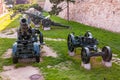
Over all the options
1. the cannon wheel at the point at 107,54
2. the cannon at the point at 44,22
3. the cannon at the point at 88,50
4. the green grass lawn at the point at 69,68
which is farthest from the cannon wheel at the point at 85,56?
the cannon at the point at 44,22

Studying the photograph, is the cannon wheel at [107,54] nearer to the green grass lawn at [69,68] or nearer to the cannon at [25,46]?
the green grass lawn at [69,68]

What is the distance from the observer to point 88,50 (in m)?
11.4

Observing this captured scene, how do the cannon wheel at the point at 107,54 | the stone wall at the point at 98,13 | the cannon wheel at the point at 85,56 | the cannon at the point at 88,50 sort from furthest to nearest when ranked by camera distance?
the stone wall at the point at 98,13, the cannon wheel at the point at 107,54, the cannon at the point at 88,50, the cannon wheel at the point at 85,56

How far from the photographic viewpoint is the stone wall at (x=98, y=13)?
66.0 feet

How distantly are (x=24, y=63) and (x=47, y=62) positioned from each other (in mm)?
1026

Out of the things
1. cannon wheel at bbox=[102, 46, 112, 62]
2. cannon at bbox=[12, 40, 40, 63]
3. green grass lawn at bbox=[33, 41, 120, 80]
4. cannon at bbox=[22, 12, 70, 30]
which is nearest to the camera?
green grass lawn at bbox=[33, 41, 120, 80]

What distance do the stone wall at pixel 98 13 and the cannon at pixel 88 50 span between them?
6659 mm

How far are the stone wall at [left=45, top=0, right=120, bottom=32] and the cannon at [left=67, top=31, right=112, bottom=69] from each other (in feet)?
21.8

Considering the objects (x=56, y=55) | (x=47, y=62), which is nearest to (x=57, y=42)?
(x=56, y=55)

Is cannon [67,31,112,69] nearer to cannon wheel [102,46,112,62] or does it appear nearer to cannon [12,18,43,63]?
cannon wheel [102,46,112,62]

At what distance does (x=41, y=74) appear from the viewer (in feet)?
36.5

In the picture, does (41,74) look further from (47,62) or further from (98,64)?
(98,64)

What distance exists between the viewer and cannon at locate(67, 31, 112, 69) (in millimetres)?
11352

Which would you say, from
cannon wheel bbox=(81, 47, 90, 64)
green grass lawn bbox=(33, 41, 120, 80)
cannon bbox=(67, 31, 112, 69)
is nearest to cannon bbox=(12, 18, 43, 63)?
green grass lawn bbox=(33, 41, 120, 80)
